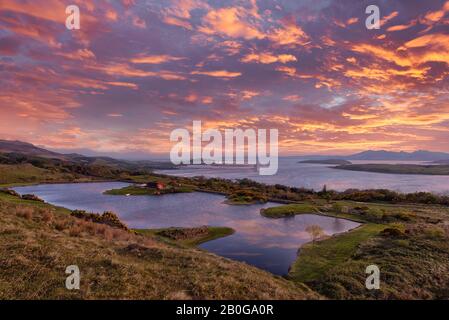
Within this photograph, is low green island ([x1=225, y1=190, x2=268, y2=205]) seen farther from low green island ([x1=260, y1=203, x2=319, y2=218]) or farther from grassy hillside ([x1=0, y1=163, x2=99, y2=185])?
grassy hillside ([x1=0, y1=163, x2=99, y2=185])

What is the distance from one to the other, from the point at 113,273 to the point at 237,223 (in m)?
25.8

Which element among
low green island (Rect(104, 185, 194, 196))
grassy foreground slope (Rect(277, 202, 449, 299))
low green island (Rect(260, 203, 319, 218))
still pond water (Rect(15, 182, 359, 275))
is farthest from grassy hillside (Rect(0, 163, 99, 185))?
grassy foreground slope (Rect(277, 202, 449, 299))

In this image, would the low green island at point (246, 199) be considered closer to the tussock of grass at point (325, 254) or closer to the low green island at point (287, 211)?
the low green island at point (287, 211)

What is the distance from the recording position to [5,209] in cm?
2214

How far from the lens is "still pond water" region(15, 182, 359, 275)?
24.4 metres

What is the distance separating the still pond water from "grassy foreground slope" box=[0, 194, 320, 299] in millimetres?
8591

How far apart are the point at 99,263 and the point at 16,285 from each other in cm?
342

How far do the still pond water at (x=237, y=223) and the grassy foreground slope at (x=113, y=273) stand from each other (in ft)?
28.2

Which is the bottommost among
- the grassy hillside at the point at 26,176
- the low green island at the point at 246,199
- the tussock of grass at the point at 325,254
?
the low green island at the point at 246,199

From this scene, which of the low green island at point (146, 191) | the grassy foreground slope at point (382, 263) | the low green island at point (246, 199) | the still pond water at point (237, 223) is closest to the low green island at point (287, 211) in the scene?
the still pond water at point (237, 223)

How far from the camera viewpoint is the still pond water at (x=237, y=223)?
24428 mm

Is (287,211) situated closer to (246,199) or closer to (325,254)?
(246,199)
